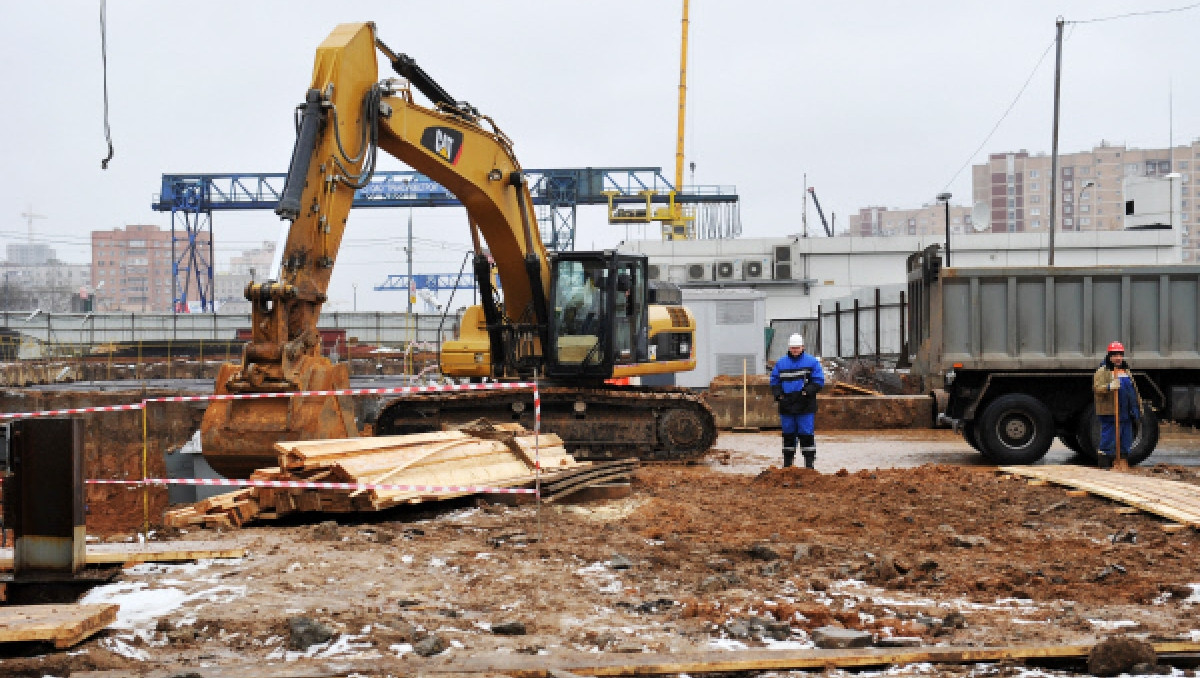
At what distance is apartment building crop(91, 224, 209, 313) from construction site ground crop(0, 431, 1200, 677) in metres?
161

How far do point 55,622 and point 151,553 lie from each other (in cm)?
208

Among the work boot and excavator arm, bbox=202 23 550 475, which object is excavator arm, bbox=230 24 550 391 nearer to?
excavator arm, bbox=202 23 550 475

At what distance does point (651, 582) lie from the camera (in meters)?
7.31

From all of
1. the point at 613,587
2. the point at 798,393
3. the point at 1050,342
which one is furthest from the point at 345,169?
the point at 1050,342

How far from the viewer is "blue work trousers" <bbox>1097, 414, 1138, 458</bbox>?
46.7 feet

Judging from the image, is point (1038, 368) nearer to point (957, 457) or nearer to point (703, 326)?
point (957, 457)

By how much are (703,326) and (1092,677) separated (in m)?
24.6

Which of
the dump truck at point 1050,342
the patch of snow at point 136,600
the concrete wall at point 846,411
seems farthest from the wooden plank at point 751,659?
the concrete wall at point 846,411

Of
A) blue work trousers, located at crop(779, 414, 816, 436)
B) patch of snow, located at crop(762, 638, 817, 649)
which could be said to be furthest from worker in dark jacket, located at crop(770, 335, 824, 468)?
patch of snow, located at crop(762, 638, 817, 649)

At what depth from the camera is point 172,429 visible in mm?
20734

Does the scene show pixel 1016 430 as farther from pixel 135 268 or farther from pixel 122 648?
pixel 135 268

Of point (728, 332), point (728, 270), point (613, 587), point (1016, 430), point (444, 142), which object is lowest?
point (613, 587)

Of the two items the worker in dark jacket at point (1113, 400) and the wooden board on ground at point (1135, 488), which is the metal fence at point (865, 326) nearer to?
the worker in dark jacket at point (1113, 400)

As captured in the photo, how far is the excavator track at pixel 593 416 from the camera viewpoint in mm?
15477
